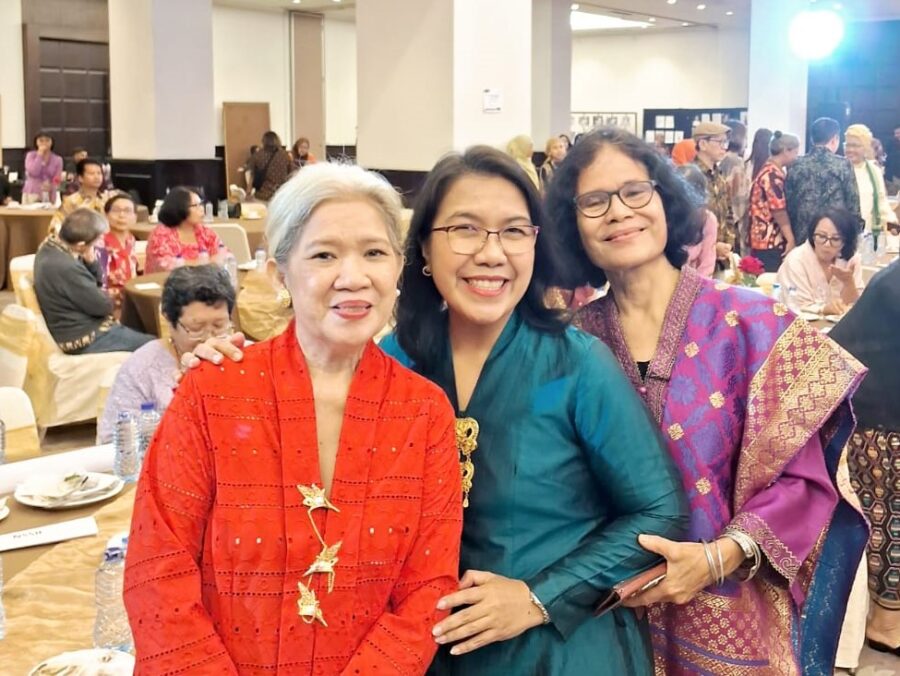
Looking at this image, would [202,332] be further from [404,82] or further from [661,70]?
[661,70]

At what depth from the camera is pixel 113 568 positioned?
189 centimetres

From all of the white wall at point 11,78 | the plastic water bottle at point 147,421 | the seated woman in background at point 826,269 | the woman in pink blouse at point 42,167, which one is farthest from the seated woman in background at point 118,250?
the white wall at point 11,78

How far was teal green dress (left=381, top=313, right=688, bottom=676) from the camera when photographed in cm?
153

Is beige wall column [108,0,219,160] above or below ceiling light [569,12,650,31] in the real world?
below

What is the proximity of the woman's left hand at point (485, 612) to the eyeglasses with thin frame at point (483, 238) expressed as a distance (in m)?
0.47

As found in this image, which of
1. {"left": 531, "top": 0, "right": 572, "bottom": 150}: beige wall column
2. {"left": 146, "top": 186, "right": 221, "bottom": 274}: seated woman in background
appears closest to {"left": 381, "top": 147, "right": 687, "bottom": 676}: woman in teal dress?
{"left": 146, "top": 186, "right": 221, "bottom": 274}: seated woman in background

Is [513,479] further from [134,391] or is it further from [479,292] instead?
[134,391]

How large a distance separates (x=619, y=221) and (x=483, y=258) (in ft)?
1.20

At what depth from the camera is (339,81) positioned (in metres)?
19.4

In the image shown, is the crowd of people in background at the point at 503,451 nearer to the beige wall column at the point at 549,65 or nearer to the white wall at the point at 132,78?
the white wall at the point at 132,78

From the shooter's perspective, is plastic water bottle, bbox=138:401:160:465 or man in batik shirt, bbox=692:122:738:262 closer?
plastic water bottle, bbox=138:401:160:465

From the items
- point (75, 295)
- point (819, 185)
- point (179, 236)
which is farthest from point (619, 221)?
point (819, 185)

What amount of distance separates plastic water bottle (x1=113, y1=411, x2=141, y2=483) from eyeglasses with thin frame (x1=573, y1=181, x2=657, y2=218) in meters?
1.51

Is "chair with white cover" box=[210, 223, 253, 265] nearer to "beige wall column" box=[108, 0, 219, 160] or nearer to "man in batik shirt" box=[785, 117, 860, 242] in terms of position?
"beige wall column" box=[108, 0, 219, 160]
